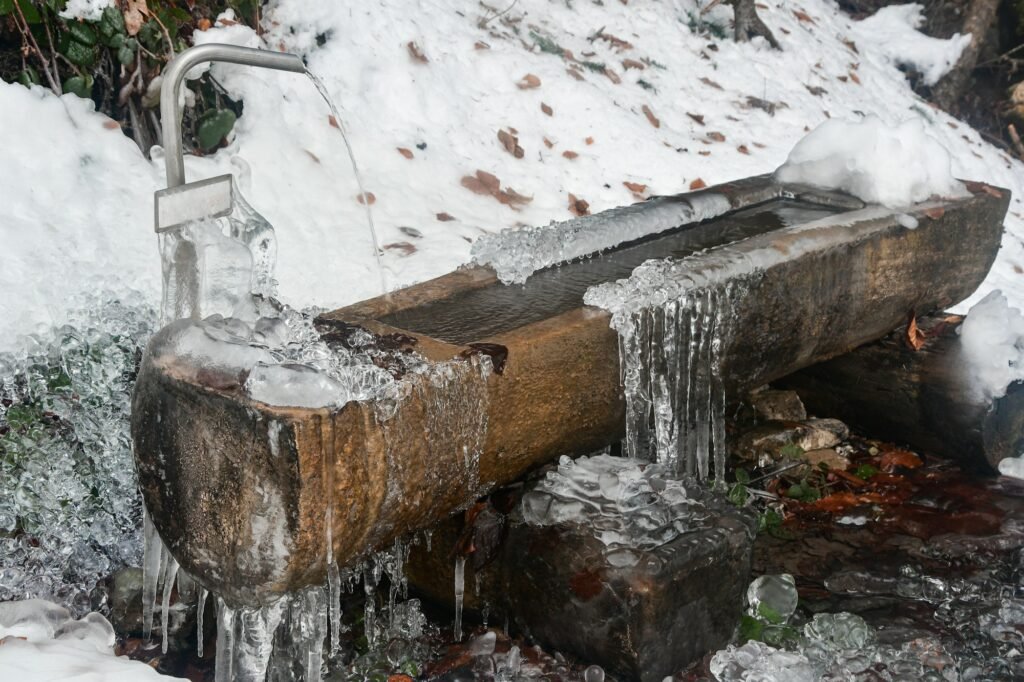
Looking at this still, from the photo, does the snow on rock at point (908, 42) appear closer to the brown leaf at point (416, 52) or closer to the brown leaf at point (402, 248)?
the brown leaf at point (416, 52)

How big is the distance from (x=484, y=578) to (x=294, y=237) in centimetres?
211

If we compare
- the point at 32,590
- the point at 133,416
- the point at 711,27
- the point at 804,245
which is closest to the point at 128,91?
the point at 32,590

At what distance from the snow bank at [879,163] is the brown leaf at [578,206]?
1247 millimetres

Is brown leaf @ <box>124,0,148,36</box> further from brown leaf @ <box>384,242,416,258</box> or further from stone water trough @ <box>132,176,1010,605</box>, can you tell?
stone water trough @ <box>132,176,1010,605</box>

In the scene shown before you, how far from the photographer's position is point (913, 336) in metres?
4.18

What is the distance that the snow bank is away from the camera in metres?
4.12

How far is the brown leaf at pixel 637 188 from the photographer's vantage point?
5.84 meters

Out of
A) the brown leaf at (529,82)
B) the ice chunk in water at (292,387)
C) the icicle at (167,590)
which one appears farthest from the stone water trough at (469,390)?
the brown leaf at (529,82)

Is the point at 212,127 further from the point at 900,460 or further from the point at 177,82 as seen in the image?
the point at 900,460

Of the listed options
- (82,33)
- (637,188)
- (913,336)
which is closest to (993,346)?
(913,336)

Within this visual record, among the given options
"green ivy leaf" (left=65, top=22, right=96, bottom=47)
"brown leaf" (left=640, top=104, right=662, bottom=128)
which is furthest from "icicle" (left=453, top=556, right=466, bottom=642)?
"brown leaf" (left=640, top=104, right=662, bottom=128)

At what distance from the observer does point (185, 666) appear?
9.39 ft

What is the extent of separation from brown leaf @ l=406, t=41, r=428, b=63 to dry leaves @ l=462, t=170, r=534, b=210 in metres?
0.90

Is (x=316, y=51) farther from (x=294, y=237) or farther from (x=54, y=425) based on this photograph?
(x=54, y=425)
